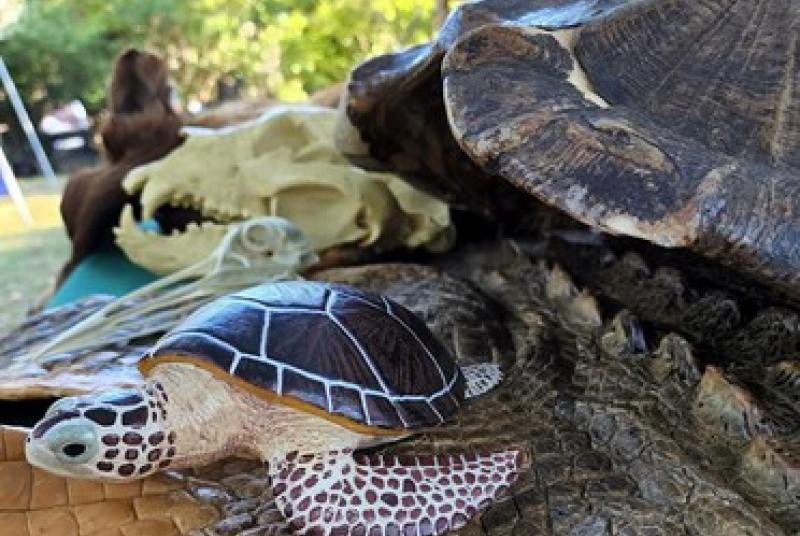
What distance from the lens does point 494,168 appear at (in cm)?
49

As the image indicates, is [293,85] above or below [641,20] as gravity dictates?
below

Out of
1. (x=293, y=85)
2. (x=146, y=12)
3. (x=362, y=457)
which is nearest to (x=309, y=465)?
(x=362, y=457)

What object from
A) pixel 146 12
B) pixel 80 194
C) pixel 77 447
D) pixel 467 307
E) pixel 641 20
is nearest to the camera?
pixel 77 447

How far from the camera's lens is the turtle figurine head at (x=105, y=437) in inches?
18.0

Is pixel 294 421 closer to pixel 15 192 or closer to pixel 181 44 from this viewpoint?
pixel 15 192

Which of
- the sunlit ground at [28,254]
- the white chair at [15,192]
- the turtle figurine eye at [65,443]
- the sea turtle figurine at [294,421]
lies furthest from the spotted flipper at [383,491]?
the white chair at [15,192]

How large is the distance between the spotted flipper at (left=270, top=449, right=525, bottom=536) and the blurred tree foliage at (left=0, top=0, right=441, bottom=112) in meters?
3.00

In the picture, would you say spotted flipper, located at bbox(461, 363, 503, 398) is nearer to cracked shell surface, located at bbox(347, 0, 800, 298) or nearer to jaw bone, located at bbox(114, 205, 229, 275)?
cracked shell surface, located at bbox(347, 0, 800, 298)

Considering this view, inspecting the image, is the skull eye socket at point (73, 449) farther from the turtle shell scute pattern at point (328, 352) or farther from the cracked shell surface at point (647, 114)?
the cracked shell surface at point (647, 114)

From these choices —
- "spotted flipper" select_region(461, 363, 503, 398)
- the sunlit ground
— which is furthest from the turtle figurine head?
the sunlit ground

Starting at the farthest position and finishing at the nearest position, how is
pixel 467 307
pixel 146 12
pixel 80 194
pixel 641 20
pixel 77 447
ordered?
pixel 146 12
pixel 80 194
pixel 467 307
pixel 641 20
pixel 77 447

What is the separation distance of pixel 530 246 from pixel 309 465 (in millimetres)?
500

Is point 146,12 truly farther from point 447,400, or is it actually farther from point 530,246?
point 447,400

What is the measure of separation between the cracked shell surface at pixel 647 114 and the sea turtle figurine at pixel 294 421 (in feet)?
0.46
